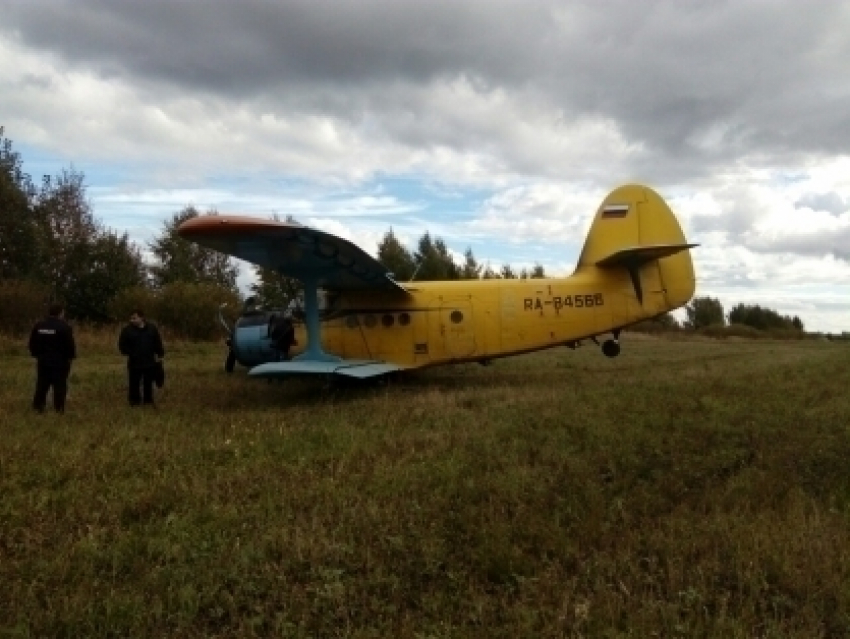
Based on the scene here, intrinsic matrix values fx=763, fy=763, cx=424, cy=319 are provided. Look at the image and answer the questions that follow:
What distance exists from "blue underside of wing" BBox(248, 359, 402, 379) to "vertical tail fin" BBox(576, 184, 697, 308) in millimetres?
4897

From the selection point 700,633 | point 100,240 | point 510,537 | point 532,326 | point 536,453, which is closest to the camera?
point 700,633

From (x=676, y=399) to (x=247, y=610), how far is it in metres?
8.49

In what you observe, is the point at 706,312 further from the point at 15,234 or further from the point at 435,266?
the point at 15,234

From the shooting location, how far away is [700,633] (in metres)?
4.12

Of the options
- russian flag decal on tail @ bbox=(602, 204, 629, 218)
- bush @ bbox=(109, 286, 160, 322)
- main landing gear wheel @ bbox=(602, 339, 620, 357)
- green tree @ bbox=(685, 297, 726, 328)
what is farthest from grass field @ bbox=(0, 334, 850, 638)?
green tree @ bbox=(685, 297, 726, 328)

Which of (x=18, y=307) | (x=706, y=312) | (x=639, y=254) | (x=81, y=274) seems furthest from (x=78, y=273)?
(x=706, y=312)

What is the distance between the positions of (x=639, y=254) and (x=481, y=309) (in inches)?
121

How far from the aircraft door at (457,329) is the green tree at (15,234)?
3084 cm

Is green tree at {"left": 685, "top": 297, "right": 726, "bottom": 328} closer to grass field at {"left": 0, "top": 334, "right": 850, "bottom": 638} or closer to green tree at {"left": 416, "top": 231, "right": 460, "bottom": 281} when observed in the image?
green tree at {"left": 416, "top": 231, "right": 460, "bottom": 281}

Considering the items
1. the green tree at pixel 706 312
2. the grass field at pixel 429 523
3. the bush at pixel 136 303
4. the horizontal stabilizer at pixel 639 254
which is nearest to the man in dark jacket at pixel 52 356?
the grass field at pixel 429 523

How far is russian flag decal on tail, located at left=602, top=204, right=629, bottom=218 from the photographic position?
15227mm

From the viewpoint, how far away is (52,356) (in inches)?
432

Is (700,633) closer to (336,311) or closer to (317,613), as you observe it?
(317,613)

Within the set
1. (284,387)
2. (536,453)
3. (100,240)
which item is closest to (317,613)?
(536,453)
